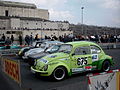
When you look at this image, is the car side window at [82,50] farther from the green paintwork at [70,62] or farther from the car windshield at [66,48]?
the car windshield at [66,48]

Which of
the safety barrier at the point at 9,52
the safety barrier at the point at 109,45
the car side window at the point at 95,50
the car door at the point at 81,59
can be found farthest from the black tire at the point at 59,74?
the safety barrier at the point at 109,45

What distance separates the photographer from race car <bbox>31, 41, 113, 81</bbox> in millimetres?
7461

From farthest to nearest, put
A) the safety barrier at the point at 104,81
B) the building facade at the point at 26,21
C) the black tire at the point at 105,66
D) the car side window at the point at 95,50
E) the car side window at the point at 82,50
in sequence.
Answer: the building facade at the point at 26,21, the black tire at the point at 105,66, the car side window at the point at 95,50, the car side window at the point at 82,50, the safety barrier at the point at 104,81

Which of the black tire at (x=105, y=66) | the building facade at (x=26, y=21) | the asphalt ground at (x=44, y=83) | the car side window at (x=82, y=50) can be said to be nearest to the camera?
the asphalt ground at (x=44, y=83)

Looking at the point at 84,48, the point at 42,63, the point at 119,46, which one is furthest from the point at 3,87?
the point at 119,46

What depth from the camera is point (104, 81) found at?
432cm

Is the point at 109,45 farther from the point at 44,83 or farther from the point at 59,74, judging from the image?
the point at 44,83

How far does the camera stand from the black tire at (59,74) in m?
7.46

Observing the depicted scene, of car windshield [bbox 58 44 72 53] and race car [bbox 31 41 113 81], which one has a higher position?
car windshield [bbox 58 44 72 53]

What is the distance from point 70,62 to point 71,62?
0.18ft

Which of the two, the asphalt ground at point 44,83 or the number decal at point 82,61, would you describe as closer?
the asphalt ground at point 44,83

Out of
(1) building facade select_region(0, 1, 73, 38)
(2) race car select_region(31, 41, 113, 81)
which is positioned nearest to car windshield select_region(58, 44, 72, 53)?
(2) race car select_region(31, 41, 113, 81)

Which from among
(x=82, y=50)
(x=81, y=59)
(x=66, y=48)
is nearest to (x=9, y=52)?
(x=66, y=48)

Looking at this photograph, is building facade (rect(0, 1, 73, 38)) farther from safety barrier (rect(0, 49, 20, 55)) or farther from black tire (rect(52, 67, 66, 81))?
black tire (rect(52, 67, 66, 81))
